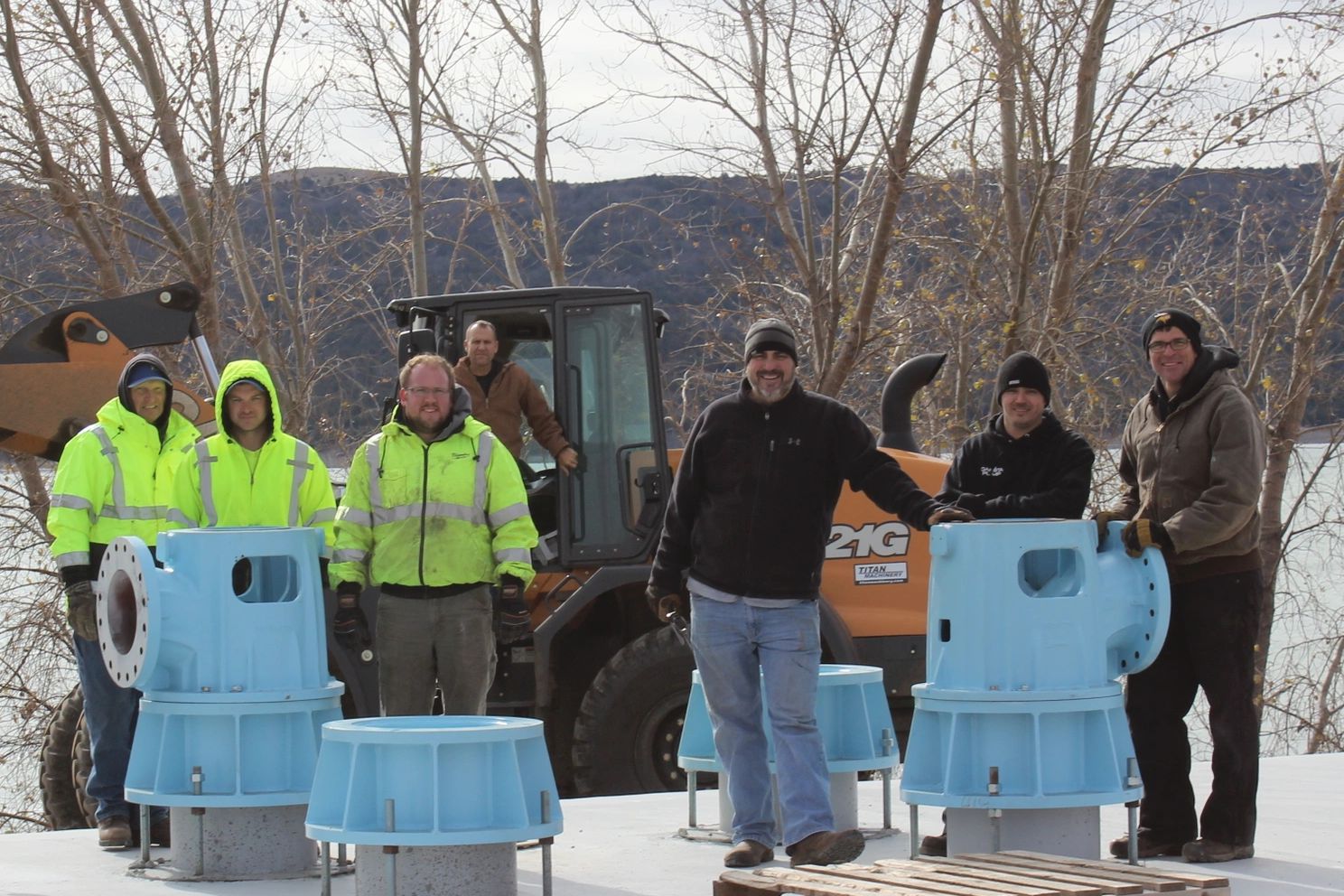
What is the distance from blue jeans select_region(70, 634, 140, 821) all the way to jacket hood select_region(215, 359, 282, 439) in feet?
3.60

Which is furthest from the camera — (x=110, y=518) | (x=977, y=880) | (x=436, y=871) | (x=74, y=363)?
(x=74, y=363)

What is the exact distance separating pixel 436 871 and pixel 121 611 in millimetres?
1824

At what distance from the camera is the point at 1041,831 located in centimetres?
585

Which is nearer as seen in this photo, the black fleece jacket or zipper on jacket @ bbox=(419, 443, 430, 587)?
the black fleece jacket

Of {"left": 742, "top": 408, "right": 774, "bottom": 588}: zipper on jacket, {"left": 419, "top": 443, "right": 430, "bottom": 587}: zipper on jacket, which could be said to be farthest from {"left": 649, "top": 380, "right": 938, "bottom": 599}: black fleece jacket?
{"left": 419, "top": 443, "right": 430, "bottom": 587}: zipper on jacket

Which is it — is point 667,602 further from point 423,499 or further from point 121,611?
point 121,611

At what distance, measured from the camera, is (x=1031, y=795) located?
18.9ft

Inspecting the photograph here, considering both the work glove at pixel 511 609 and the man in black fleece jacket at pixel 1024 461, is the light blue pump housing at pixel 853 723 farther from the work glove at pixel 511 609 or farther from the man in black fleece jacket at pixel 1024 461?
the man in black fleece jacket at pixel 1024 461

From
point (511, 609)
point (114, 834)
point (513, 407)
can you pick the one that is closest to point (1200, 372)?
point (511, 609)

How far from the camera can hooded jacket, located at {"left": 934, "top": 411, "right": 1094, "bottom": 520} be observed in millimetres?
6102

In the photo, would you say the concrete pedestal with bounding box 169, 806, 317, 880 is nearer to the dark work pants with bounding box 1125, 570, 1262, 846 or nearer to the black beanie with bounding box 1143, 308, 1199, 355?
the dark work pants with bounding box 1125, 570, 1262, 846

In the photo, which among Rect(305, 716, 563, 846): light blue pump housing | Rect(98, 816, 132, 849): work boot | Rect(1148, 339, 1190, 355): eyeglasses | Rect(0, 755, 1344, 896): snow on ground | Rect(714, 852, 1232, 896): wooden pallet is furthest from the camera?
Rect(98, 816, 132, 849): work boot

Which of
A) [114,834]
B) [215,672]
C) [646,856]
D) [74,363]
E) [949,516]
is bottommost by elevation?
[646,856]

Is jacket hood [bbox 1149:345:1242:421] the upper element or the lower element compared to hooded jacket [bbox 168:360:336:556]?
upper
